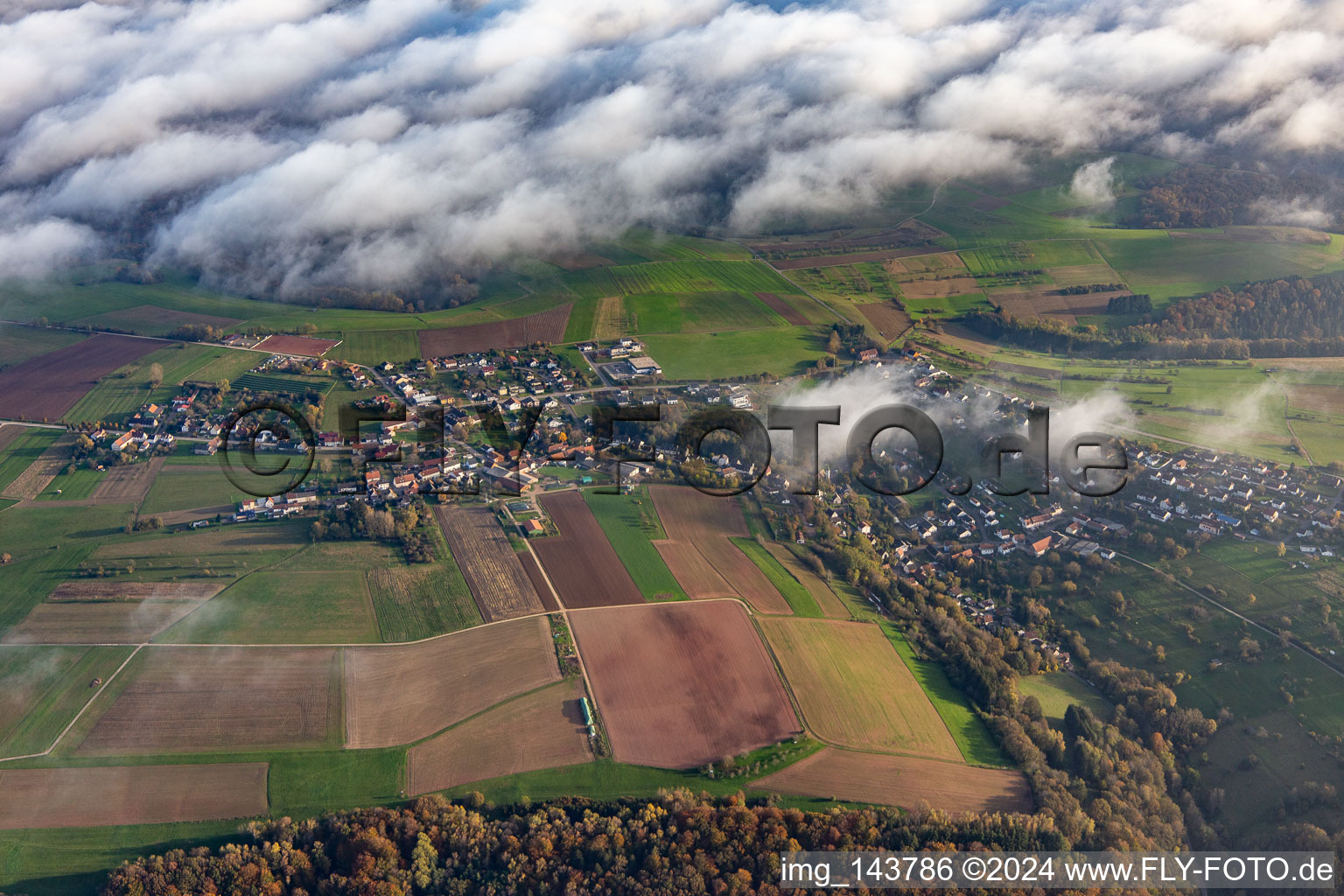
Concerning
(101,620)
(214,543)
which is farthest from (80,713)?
(214,543)

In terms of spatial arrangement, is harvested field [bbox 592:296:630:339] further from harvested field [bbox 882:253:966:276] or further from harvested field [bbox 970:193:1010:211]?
harvested field [bbox 970:193:1010:211]

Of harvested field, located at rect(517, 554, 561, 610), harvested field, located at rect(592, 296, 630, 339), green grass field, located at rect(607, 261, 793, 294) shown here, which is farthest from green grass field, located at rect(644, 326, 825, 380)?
harvested field, located at rect(517, 554, 561, 610)

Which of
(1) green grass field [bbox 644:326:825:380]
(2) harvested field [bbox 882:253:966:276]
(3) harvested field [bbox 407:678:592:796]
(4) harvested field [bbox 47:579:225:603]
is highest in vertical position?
(2) harvested field [bbox 882:253:966:276]

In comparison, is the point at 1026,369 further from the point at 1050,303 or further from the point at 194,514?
the point at 194,514

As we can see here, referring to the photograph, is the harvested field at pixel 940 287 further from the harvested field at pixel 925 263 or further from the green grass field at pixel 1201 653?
the green grass field at pixel 1201 653

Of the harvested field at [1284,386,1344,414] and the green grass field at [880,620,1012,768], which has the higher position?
the harvested field at [1284,386,1344,414]

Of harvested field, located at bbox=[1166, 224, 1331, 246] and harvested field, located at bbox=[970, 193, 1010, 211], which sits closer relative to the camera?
harvested field, located at bbox=[1166, 224, 1331, 246]

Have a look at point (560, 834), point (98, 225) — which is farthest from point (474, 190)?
point (560, 834)
